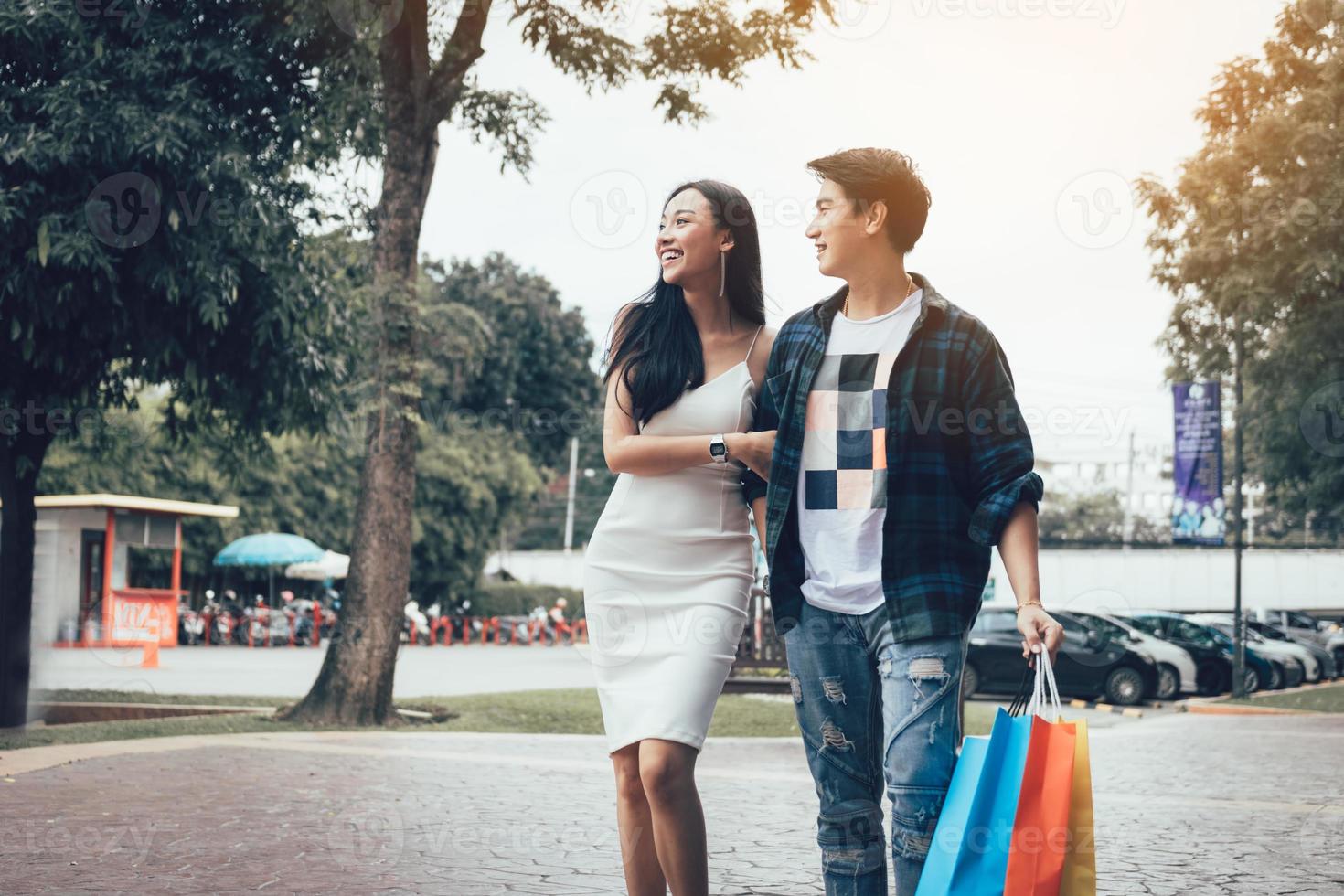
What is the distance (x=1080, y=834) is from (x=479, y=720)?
37.0ft

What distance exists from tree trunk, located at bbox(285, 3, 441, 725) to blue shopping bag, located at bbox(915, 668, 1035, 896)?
1033 cm

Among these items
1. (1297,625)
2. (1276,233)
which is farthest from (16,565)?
(1297,625)

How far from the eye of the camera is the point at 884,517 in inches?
120

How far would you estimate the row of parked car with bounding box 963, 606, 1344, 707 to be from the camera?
1986cm

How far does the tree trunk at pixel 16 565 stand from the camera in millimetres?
11742

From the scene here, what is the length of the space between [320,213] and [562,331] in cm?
3567

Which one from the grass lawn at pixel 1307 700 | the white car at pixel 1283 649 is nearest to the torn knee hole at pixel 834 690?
the grass lawn at pixel 1307 700

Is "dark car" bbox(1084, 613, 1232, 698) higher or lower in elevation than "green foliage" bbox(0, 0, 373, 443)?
lower

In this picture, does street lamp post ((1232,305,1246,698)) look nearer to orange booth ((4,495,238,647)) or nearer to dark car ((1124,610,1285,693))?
dark car ((1124,610,1285,693))

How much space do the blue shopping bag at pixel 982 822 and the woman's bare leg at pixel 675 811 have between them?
760mm

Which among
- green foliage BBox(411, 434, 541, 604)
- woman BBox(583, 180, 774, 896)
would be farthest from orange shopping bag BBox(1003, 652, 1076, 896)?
green foliage BBox(411, 434, 541, 604)

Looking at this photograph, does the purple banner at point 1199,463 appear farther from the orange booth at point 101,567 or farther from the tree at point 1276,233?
the orange booth at point 101,567

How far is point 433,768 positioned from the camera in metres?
9.31

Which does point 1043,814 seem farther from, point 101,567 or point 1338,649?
point 1338,649
